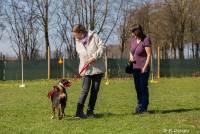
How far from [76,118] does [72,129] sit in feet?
4.51

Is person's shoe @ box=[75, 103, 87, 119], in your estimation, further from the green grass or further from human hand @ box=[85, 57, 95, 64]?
human hand @ box=[85, 57, 95, 64]

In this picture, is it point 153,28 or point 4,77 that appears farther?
point 153,28

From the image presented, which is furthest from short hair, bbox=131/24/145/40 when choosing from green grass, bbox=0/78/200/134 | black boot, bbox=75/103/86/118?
black boot, bbox=75/103/86/118

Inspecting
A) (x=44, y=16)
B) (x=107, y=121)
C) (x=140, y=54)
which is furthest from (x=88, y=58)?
(x=44, y=16)

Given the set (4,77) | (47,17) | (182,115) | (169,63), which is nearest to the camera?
(182,115)

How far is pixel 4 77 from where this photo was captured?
3541 centimetres

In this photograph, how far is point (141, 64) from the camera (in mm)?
10570

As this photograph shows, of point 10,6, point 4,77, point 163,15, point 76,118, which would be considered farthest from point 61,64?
point 76,118

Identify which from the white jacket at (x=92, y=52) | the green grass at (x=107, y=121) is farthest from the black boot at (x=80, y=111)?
the white jacket at (x=92, y=52)

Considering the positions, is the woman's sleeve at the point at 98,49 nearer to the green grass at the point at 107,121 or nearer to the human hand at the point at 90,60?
the human hand at the point at 90,60

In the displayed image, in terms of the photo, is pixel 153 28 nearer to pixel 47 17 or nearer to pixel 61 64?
pixel 47 17

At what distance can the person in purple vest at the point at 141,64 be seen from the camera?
34.1 feet

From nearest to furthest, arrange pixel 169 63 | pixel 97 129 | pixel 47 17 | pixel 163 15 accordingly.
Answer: pixel 97 129, pixel 169 63, pixel 47 17, pixel 163 15

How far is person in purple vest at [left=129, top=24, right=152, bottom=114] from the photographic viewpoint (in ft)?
34.1
